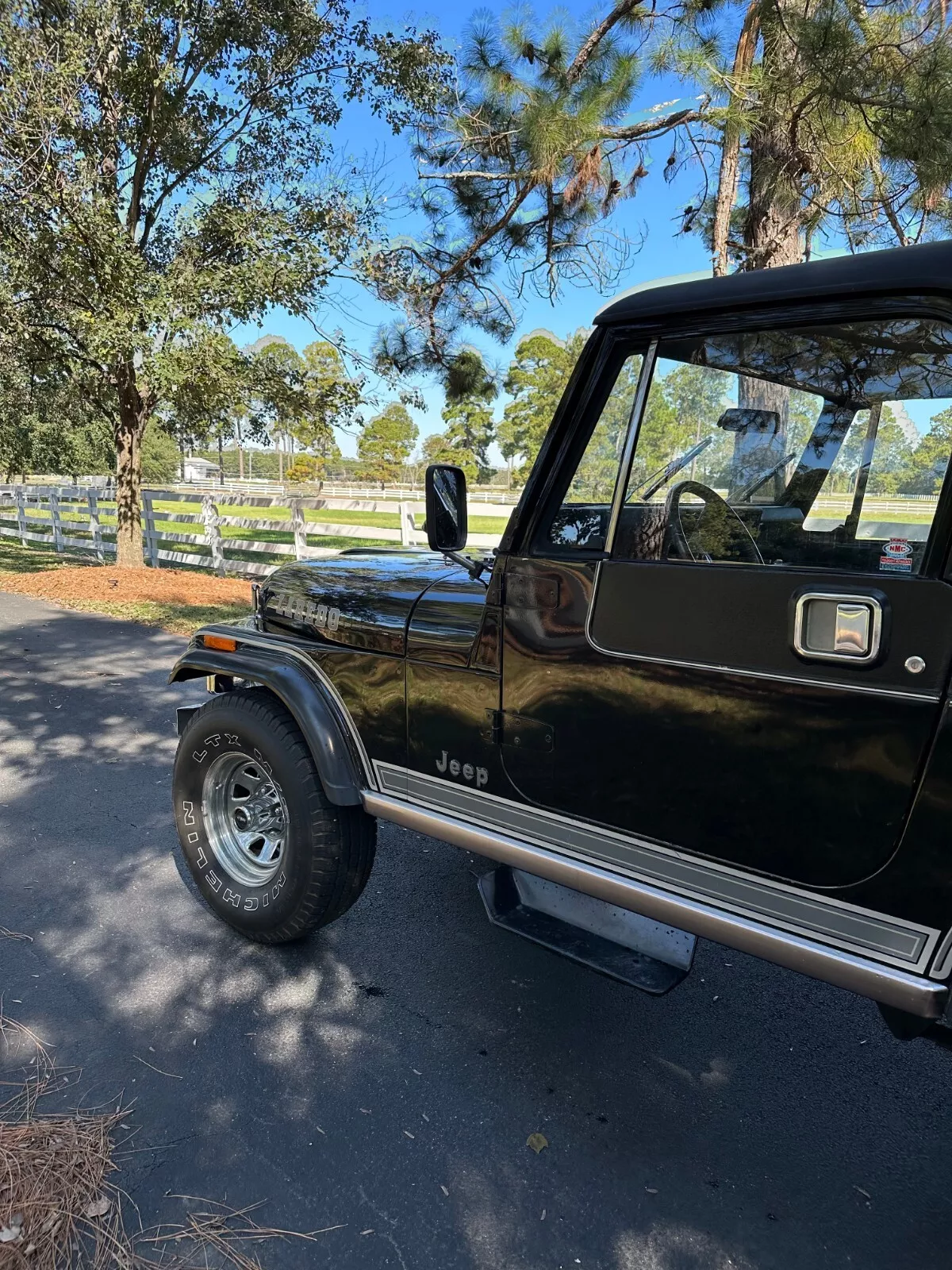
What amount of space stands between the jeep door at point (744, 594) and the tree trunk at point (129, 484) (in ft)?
35.7

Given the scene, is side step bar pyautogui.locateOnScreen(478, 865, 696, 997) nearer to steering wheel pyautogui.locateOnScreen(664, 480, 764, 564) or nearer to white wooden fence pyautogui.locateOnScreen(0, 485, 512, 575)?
steering wheel pyautogui.locateOnScreen(664, 480, 764, 564)

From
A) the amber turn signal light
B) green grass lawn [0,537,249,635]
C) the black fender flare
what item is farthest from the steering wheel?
green grass lawn [0,537,249,635]

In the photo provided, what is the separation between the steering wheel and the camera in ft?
6.59

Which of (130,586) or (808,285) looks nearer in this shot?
(808,285)

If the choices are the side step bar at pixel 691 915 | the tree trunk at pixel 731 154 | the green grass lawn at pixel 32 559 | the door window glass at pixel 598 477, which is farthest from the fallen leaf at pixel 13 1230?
the green grass lawn at pixel 32 559

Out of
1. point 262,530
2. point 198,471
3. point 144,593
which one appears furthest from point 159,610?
point 198,471

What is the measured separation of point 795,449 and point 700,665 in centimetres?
66

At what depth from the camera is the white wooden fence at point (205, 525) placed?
38.3ft

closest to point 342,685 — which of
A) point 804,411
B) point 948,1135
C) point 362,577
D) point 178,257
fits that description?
point 362,577

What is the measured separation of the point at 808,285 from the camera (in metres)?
1.72

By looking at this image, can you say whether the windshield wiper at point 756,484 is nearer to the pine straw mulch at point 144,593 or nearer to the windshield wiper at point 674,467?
the windshield wiper at point 674,467

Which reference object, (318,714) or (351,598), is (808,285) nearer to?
(351,598)

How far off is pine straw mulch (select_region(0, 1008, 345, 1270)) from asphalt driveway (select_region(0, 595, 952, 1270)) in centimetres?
6

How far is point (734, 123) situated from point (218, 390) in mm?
6212
